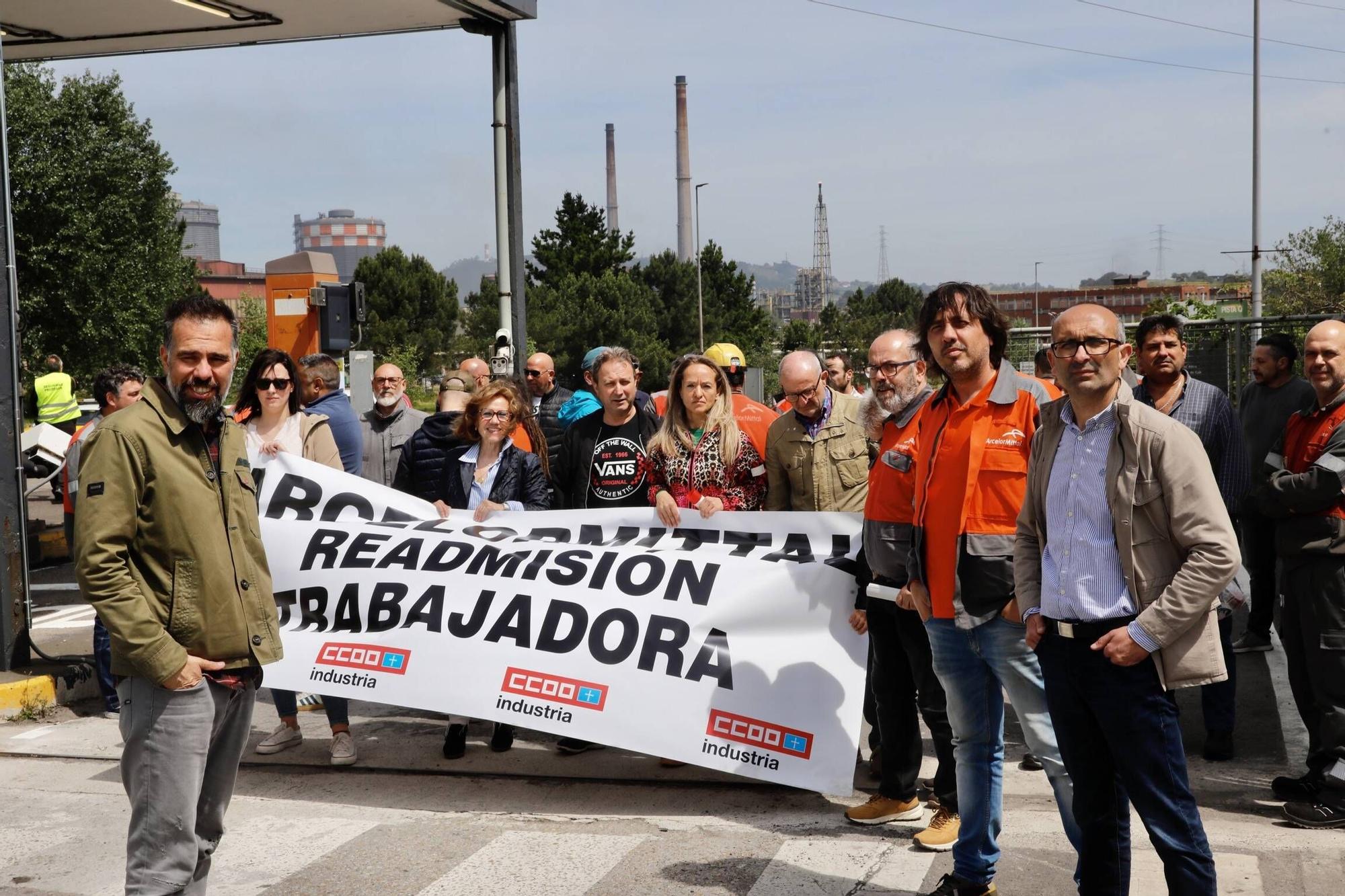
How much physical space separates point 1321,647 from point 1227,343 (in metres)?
6.76

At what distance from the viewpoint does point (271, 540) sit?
22.7 feet

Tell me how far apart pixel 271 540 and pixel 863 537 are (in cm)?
339

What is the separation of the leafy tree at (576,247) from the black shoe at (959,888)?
223ft

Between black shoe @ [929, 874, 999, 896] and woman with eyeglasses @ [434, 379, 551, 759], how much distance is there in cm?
298

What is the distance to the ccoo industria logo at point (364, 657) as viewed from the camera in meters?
6.36

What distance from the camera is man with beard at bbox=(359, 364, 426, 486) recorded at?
8.62m

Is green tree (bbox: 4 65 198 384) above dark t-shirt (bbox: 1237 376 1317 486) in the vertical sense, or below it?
above

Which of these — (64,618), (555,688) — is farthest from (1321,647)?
(64,618)

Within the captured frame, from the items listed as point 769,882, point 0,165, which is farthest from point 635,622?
point 0,165

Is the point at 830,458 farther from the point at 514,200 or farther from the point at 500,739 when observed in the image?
the point at 514,200

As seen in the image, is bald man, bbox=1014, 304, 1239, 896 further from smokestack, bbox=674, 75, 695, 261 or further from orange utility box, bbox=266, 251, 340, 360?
smokestack, bbox=674, 75, 695, 261

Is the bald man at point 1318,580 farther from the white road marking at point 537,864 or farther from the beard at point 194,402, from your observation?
the beard at point 194,402

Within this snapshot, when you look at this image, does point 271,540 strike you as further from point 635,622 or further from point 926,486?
point 926,486

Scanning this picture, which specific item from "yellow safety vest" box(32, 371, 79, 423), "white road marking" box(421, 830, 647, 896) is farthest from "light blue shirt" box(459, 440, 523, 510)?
"yellow safety vest" box(32, 371, 79, 423)
